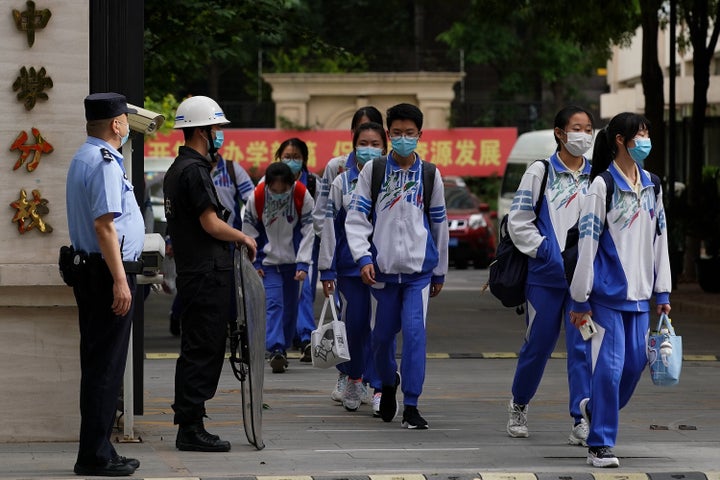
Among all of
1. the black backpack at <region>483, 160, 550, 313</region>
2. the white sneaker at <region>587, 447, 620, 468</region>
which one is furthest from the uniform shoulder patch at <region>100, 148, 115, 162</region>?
the white sneaker at <region>587, 447, 620, 468</region>

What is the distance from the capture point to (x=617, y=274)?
8594mm

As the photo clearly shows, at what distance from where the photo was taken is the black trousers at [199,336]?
906 cm

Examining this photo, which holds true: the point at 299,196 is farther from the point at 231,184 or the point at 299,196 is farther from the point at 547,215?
the point at 547,215

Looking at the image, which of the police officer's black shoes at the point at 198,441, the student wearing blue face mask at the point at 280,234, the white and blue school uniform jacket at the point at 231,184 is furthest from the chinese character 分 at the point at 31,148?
the white and blue school uniform jacket at the point at 231,184

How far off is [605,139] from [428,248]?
67.9 inches

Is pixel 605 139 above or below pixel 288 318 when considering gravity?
above

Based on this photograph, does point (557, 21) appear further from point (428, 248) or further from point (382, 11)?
point (382, 11)

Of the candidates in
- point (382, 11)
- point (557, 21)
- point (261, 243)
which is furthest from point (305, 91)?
point (261, 243)

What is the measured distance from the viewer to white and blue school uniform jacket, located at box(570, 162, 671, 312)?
337 inches

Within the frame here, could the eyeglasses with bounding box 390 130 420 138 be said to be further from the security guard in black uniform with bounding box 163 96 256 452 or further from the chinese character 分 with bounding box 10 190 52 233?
the chinese character 分 with bounding box 10 190 52 233

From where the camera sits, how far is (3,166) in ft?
29.9

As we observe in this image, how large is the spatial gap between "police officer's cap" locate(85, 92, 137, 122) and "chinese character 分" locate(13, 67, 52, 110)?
79 centimetres

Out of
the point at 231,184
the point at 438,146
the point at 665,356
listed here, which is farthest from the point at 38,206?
the point at 438,146

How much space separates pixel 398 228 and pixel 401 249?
0.49ft
